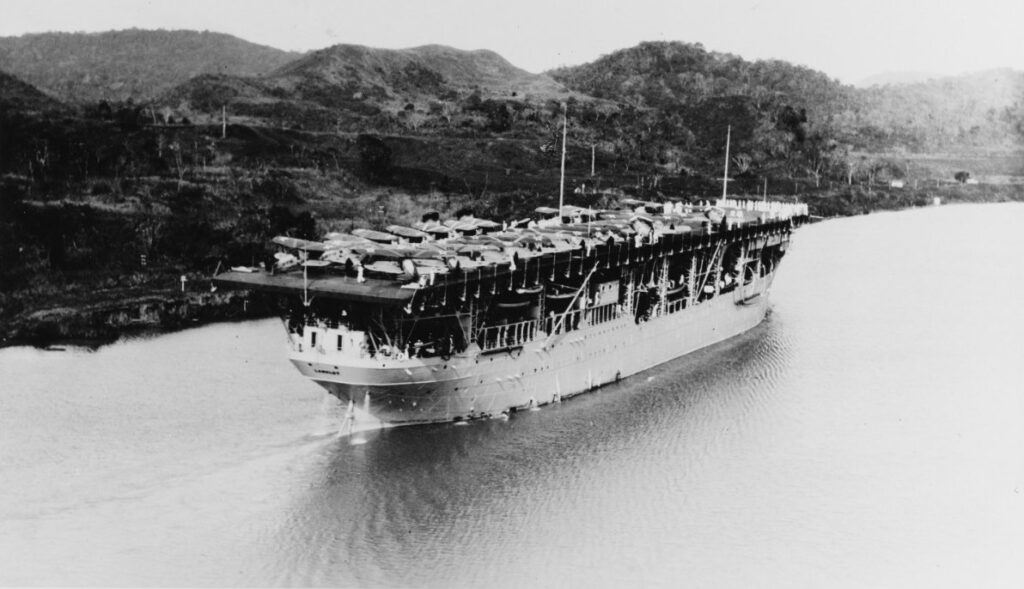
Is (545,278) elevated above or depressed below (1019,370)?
above

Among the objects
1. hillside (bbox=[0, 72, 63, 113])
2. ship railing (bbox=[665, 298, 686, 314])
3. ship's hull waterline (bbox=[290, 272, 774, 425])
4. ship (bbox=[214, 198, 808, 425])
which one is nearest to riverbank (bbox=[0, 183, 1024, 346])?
ship (bbox=[214, 198, 808, 425])

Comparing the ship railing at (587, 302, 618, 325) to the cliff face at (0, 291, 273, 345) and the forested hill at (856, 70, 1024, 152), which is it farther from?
the forested hill at (856, 70, 1024, 152)

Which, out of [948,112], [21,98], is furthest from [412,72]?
[948,112]

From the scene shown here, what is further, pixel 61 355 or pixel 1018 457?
pixel 61 355

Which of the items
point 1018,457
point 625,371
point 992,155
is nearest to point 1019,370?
point 1018,457

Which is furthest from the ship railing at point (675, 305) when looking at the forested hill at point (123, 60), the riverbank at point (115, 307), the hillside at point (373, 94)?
the hillside at point (373, 94)

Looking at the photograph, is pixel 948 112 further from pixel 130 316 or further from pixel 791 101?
pixel 130 316

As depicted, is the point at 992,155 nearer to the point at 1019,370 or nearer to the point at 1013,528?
the point at 1019,370

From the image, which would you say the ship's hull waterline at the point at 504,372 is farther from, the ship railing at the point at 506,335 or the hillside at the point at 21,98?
the hillside at the point at 21,98
